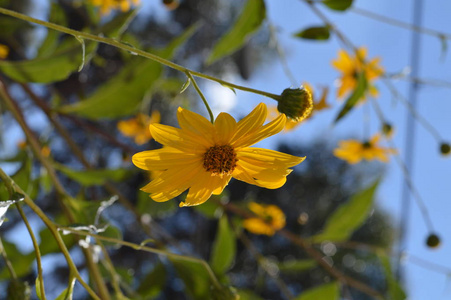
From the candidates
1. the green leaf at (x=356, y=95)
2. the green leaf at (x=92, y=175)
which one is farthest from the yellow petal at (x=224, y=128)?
the green leaf at (x=92, y=175)

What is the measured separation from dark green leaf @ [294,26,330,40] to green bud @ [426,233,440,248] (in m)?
0.46

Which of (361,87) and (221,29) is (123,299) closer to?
(361,87)

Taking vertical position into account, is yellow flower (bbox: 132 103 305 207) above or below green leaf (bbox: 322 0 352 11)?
below

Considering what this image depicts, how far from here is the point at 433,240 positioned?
962mm

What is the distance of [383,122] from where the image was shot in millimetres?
769

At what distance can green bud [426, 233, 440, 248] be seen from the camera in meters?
0.96

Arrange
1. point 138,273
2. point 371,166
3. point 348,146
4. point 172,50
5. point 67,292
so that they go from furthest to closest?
point 371,166
point 138,273
point 348,146
point 172,50
point 67,292

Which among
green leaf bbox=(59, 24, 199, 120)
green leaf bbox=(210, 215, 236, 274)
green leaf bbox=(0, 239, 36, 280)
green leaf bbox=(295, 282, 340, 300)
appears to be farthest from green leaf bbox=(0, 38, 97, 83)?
green leaf bbox=(295, 282, 340, 300)

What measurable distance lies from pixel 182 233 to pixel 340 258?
5.39 feet

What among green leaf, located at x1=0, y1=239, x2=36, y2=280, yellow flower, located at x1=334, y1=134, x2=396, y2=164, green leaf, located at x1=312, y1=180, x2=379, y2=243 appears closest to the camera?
green leaf, located at x1=0, y1=239, x2=36, y2=280

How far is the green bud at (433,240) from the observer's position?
3.15ft

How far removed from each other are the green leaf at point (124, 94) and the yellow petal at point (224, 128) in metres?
0.45

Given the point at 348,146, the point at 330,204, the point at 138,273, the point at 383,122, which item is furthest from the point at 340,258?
the point at 383,122

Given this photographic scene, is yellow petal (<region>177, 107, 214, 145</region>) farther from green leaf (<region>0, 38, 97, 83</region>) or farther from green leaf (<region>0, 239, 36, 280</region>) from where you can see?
green leaf (<region>0, 239, 36, 280</region>)
